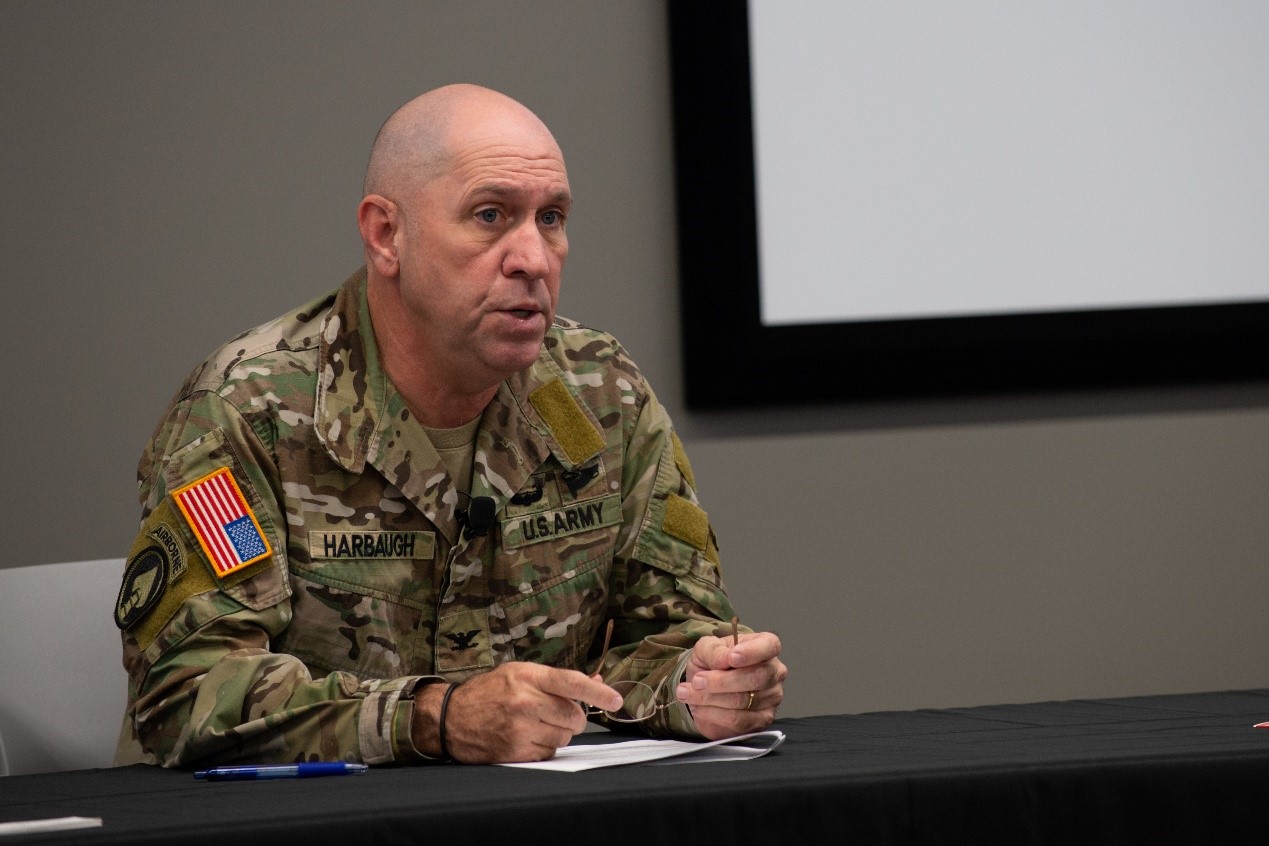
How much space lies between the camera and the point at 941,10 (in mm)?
3006

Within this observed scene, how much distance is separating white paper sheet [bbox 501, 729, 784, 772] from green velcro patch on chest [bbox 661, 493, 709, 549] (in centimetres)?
48

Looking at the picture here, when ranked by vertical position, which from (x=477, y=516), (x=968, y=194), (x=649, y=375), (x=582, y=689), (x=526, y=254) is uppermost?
(x=968, y=194)

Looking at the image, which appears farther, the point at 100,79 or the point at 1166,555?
the point at 1166,555

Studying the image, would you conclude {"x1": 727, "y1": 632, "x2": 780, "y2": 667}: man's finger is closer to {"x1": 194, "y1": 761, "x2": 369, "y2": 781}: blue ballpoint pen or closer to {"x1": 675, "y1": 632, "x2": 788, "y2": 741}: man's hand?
{"x1": 675, "y1": 632, "x2": 788, "y2": 741}: man's hand

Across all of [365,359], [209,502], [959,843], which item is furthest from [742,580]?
[959,843]

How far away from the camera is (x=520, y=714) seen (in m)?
1.42

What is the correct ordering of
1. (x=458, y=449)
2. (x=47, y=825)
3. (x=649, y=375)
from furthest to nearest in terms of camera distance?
1. (x=649, y=375)
2. (x=458, y=449)
3. (x=47, y=825)

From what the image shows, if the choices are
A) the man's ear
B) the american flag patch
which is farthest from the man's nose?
the american flag patch

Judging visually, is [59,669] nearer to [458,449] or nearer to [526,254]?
[458,449]

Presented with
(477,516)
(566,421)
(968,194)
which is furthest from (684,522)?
(968,194)

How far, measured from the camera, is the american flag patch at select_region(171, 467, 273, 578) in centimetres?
169

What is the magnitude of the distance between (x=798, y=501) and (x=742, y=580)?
0.19 metres

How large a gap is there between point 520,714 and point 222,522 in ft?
1.60

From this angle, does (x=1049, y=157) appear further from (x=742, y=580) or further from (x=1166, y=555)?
(x=742, y=580)
